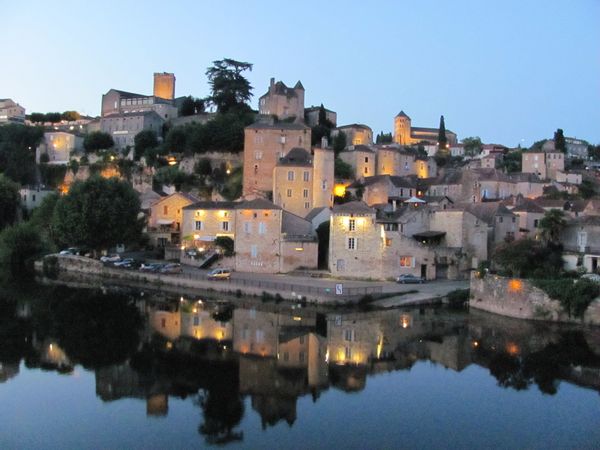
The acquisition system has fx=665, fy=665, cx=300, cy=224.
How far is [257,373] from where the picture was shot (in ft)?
72.9

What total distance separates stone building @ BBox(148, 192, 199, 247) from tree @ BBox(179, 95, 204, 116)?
2667cm

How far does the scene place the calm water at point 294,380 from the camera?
A: 16812 millimetres

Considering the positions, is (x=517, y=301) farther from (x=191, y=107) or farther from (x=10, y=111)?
(x=10, y=111)

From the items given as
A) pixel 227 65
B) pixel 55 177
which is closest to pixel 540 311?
pixel 227 65

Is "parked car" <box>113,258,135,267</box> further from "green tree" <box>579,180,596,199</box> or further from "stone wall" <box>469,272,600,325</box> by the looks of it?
"green tree" <box>579,180,596,199</box>

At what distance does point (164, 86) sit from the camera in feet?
293

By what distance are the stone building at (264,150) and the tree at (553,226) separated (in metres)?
21.7

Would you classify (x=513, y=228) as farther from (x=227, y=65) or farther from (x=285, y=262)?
(x=227, y=65)

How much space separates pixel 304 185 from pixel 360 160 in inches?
372

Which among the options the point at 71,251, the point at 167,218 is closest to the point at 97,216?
the point at 71,251

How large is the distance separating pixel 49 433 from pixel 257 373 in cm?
737

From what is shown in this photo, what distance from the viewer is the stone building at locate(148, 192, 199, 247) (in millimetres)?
52750

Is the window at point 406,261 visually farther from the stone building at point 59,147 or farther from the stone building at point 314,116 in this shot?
the stone building at point 59,147

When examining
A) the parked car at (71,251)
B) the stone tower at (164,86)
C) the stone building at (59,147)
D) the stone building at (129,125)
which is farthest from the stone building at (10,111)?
the parked car at (71,251)
